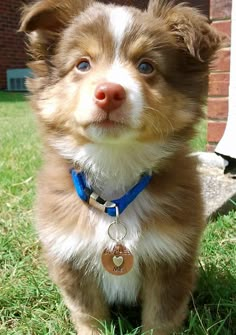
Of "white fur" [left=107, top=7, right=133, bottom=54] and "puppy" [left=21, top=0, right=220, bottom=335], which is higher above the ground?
"white fur" [left=107, top=7, right=133, bottom=54]

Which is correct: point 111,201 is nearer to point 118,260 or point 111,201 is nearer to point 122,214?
point 122,214

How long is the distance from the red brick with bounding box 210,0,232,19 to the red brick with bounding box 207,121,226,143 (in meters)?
0.88

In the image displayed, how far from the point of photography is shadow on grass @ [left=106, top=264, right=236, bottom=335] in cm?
218

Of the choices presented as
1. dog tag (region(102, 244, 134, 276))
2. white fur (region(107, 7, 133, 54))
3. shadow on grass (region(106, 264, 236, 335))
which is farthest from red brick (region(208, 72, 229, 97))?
dog tag (region(102, 244, 134, 276))

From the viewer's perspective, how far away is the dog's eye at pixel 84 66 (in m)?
2.15

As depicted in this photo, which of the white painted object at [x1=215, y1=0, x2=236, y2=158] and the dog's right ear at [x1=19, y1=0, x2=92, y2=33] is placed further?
the white painted object at [x1=215, y1=0, x2=236, y2=158]

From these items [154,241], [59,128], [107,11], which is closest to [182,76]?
[107,11]

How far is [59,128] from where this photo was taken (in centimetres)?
224

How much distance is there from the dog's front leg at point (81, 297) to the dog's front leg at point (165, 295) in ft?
0.70

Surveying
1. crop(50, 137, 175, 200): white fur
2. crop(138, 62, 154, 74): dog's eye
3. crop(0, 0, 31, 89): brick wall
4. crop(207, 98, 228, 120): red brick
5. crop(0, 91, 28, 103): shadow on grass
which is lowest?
crop(50, 137, 175, 200): white fur

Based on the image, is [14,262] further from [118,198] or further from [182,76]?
[182,76]

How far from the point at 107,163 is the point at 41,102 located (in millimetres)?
402

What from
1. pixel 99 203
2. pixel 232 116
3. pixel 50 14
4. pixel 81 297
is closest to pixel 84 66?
pixel 50 14

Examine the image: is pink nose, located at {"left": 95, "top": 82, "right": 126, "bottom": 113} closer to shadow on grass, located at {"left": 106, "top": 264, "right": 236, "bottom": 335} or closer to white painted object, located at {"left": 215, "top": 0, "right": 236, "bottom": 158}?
shadow on grass, located at {"left": 106, "top": 264, "right": 236, "bottom": 335}
